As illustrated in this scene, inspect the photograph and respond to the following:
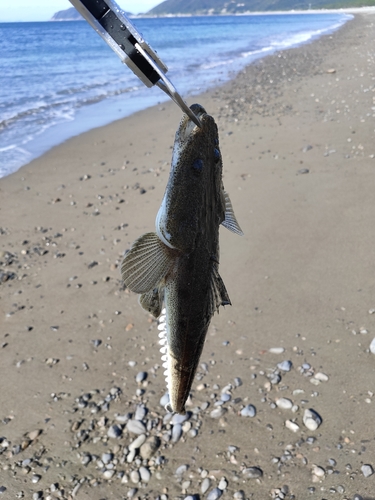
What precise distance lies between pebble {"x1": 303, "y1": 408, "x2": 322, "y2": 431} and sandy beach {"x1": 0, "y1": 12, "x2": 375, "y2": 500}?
0.03m

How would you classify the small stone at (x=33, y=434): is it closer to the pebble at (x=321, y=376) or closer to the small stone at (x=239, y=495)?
the small stone at (x=239, y=495)

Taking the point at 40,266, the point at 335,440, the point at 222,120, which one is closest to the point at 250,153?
the point at 222,120

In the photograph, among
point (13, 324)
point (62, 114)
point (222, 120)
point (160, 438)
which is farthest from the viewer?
point (62, 114)

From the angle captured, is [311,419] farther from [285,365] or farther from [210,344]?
[210,344]

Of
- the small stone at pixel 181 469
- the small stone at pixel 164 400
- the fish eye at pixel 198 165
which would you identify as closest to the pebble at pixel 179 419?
the small stone at pixel 164 400

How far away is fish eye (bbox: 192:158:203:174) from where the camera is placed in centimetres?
241

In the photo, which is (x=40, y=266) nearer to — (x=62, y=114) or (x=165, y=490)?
(x=165, y=490)

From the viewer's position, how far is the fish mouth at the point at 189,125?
95.0 inches

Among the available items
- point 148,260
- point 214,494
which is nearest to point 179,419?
point 214,494

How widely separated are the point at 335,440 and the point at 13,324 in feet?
17.5

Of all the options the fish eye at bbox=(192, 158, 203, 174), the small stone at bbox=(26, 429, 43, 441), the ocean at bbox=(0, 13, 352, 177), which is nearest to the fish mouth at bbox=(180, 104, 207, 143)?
the fish eye at bbox=(192, 158, 203, 174)

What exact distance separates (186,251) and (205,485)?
356cm

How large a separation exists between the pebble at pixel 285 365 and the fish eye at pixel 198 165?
4.49 m

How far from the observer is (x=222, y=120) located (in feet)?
55.2
